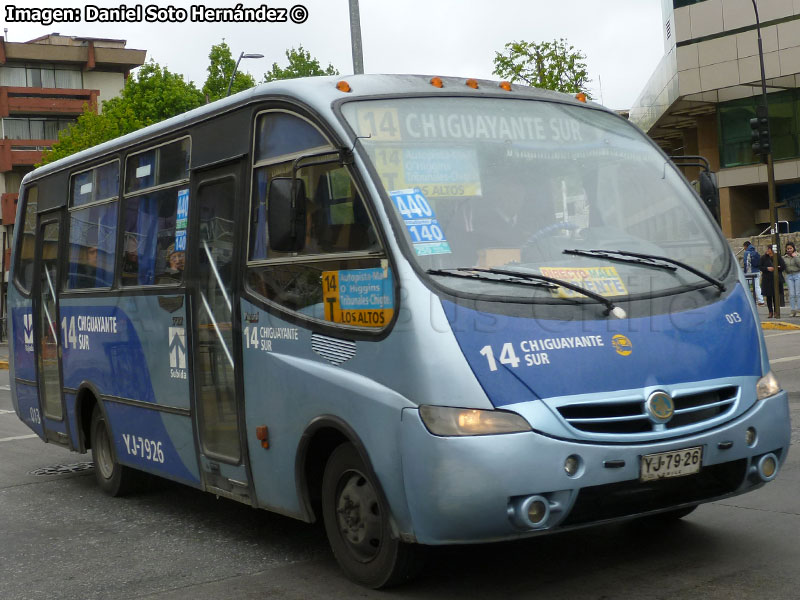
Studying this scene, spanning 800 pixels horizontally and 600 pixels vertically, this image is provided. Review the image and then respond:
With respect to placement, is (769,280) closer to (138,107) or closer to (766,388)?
(766,388)

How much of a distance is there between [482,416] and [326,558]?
185cm

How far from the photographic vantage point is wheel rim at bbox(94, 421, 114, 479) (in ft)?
29.7

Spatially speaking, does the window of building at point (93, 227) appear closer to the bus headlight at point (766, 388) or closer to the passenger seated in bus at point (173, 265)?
the passenger seated in bus at point (173, 265)

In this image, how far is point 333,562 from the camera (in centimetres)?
618

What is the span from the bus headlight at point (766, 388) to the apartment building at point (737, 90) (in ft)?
125

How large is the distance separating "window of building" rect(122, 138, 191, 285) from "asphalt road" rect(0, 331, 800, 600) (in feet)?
5.56

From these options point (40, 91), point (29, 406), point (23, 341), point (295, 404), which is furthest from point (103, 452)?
point (40, 91)

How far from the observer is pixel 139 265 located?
8164 millimetres

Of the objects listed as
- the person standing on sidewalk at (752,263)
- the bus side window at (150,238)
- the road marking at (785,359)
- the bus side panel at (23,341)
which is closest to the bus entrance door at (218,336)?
the bus side window at (150,238)

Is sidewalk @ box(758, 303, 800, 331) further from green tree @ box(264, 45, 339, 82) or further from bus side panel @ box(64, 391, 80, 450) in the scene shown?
green tree @ box(264, 45, 339, 82)

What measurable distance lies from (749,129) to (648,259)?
39.5 m

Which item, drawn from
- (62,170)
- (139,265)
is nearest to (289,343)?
(139,265)

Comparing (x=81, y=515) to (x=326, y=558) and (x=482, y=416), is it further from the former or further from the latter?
(x=482, y=416)

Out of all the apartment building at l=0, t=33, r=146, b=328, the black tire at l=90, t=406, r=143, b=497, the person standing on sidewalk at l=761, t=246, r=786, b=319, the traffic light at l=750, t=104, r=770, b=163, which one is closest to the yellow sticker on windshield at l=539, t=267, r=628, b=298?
the black tire at l=90, t=406, r=143, b=497
